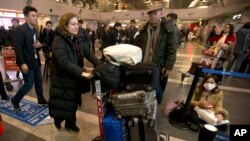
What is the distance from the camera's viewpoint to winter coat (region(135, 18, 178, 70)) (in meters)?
2.70

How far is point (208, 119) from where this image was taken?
2561mm

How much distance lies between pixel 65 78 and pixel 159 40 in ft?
4.57

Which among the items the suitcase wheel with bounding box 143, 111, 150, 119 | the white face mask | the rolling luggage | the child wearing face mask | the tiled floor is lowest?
the tiled floor

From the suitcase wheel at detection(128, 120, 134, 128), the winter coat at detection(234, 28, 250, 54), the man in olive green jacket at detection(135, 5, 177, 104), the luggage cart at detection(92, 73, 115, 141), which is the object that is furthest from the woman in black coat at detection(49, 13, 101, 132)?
the winter coat at detection(234, 28, 250, 54)

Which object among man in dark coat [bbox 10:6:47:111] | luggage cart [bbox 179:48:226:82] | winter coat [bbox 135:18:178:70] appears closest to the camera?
winter coat [bbox 135:18:178:70]

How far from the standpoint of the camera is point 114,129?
1574 millimetres

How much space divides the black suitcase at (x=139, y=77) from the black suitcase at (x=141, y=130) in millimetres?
274

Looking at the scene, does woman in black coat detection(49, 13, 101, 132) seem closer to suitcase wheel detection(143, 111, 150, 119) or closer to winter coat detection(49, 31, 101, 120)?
winter coat detection(49, 31, 101, 120)

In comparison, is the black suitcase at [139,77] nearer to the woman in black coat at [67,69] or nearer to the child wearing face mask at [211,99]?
Result: the woman in black coat at [67,69]

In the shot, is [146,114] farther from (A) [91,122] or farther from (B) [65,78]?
(A) [91,122]

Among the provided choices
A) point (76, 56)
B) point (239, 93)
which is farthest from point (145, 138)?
point (239, 93)

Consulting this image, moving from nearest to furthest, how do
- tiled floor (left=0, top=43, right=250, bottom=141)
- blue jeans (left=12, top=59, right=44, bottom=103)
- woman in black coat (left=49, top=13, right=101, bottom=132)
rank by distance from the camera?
woman in black coat (left=49, top=13, right=101, bottom=132) → tiled floor (left=0, top=43, right=250, bottom=141) → blue jeans (left=12, top=59, right=44, bottom=103)

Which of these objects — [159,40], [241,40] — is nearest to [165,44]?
[159,40]

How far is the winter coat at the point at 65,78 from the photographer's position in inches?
80.3
